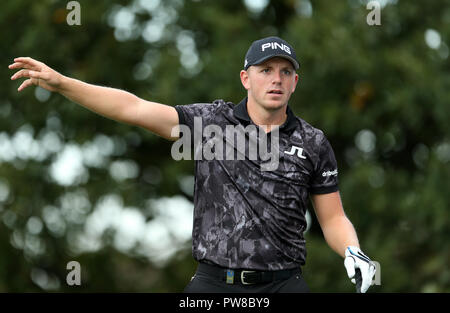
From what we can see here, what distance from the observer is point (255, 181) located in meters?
6.68

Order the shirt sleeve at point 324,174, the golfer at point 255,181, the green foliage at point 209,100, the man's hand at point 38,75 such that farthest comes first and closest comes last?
the green foliage at point 209,100, the shirt sleeve at point 324,174, the golfer at point 255,181, the man's hand at point 38,75

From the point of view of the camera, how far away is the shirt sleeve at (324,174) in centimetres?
693

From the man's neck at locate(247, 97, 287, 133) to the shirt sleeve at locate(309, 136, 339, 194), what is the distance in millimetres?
388

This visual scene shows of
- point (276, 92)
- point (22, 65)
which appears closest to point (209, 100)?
point (276, 92)

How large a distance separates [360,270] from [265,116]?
1.40 meters

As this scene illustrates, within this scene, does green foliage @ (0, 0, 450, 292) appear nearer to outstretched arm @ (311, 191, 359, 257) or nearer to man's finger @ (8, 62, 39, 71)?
outstretched arm @ (311, 191, 359, 257)

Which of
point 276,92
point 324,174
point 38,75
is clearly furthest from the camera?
point 324,174

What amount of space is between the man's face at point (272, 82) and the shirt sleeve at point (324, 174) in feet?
1.67

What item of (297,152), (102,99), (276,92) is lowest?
(297,152)

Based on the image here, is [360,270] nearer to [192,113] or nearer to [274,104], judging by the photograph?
[274,104]

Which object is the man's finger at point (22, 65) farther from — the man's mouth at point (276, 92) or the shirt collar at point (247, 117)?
the man's mouth at point (276, 92)

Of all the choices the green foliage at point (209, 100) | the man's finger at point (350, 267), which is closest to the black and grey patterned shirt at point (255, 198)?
the man's finger at point (350, 267)

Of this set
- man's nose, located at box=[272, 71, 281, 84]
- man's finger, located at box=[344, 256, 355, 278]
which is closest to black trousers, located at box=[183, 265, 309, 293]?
man's finger, located at box=[344, 256, 355, 278]

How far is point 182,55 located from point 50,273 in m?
5.86
